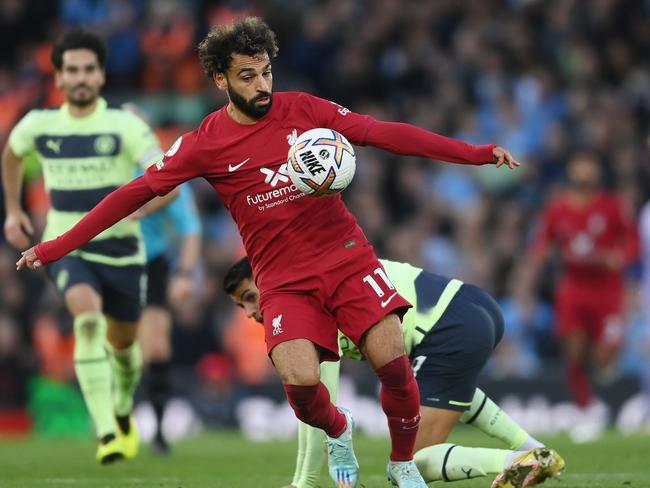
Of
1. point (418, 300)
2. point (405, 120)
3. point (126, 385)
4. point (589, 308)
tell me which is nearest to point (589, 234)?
point (589, 308)

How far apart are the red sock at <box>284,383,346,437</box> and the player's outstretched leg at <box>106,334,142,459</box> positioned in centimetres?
369

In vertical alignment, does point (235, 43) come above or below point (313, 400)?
above

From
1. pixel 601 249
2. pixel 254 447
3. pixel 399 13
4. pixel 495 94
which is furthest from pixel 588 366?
pixel 399 13

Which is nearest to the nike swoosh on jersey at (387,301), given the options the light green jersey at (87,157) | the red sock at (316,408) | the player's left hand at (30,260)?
the red sock at (316,408)

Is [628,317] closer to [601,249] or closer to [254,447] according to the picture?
[601,249]

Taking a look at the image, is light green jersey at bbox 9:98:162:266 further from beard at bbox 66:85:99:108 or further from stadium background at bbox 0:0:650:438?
stadium background at bbox 0:0:650:438

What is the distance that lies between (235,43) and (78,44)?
333cm

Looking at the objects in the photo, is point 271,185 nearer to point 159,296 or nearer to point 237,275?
point 237,275

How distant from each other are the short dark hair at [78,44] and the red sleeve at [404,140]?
3.52m

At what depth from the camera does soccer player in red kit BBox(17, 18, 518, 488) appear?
6992 mm

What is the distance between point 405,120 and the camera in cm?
1933

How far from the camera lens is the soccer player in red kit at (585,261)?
14.6 meters

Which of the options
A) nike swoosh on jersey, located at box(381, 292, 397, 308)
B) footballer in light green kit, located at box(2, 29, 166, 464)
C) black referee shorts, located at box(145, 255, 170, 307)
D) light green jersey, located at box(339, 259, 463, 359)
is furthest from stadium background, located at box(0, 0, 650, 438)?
nike swoosh on jersey, located at box(381, 292, 397, 308)

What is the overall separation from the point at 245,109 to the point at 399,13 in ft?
44.0
